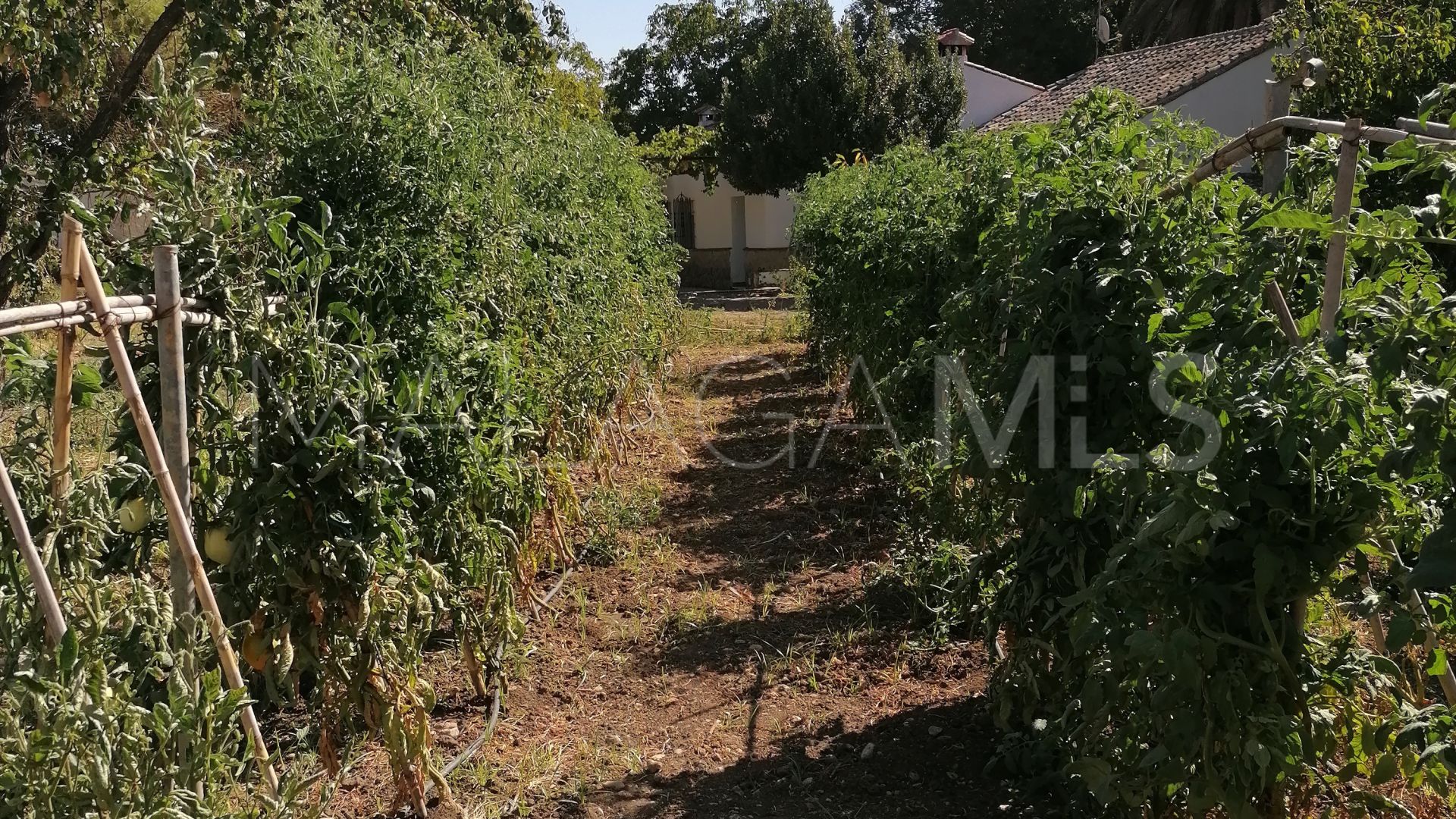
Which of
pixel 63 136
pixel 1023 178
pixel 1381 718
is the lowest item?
pixel 1381 718

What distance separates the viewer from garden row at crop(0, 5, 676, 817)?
1833 millimetres

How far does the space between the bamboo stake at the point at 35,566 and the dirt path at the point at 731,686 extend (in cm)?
143

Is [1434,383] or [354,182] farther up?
[354,182]

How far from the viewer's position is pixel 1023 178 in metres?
3.39

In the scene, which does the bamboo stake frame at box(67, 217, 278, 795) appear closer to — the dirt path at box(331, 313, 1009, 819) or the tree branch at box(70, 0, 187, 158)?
the dirt path at box(331, 313, 1009, 819)

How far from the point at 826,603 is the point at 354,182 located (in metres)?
2.63

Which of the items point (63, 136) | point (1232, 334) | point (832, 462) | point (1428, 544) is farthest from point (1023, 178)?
point (63, 136)

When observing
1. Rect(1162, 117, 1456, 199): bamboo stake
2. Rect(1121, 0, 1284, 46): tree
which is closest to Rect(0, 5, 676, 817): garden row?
Rect(1162, 117, 1456, 199): bamboo stake

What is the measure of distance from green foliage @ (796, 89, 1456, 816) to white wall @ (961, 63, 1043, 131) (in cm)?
2112

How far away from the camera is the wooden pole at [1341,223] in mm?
1966

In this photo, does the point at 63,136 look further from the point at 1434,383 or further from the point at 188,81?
the point at 1434,383

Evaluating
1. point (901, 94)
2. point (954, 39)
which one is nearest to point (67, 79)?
point (901, 94)

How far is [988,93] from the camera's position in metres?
23.7

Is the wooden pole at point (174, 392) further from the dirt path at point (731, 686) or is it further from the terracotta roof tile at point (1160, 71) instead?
the terracotta roof tile at point (1160, 71)
